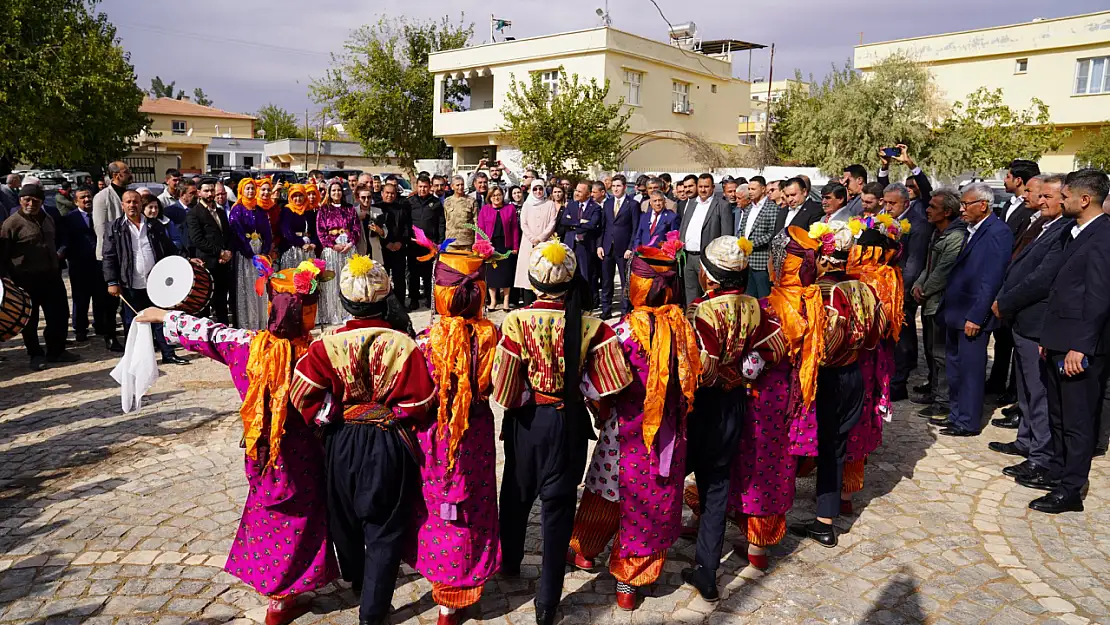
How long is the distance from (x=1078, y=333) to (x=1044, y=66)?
3225 centimetres

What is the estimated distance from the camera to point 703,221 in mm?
9320

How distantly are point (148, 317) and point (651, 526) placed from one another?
→ 8.77ft

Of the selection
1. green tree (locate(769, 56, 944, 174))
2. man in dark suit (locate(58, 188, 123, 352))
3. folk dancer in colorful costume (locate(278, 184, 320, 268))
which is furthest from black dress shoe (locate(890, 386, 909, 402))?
green tree (locate(769, 56, 944, 174))

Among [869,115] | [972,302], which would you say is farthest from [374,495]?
[869,115]

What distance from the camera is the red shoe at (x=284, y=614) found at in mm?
3494

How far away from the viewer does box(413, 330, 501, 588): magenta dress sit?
3391 mm

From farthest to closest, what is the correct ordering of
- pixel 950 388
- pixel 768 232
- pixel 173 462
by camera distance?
pixel 768 232 < pixel 950 388 < pixel 173 462

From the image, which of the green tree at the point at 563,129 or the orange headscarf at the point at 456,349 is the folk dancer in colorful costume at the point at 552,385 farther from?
the green tree at the point at 563,129

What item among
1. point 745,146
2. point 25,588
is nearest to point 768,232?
point 25,588

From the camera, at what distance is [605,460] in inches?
A: 147

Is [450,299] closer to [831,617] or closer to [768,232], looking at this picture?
[831,617]

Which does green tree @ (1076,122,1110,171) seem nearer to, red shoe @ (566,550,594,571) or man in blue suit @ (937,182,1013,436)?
man in blue suit @ (937,182,1013,436)

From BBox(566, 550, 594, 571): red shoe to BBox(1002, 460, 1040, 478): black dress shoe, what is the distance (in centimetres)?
358

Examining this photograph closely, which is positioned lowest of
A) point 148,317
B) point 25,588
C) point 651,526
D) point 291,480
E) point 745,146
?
point 25,588
